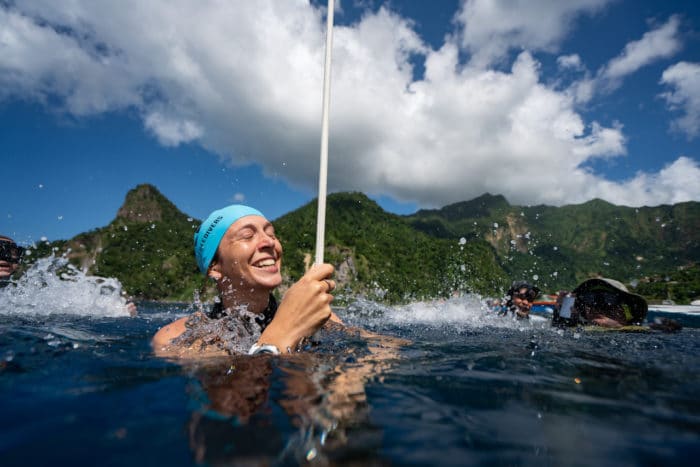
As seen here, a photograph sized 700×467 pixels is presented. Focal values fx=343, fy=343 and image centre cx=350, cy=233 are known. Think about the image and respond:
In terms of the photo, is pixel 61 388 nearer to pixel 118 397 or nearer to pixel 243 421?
pixel 118 397

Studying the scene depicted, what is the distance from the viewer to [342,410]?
159cm

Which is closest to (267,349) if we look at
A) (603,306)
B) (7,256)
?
(603,306)

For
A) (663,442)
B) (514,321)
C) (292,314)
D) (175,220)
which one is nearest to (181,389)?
(292,314)

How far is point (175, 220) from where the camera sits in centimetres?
12562

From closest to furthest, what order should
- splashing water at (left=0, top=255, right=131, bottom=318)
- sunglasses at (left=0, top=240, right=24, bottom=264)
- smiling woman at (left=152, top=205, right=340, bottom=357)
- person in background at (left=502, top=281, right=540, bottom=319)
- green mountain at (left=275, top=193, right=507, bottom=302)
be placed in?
smiling woman at (left=152, top=205, right=340, bottom=357) < sunglasses at (left=0, top=240, right=24, bottom=264) < splashing water at (left=0, top=255, right=131, bottom=318) < person in background at (left=502, top=281, right=540, bottom=319) < green mountain at (left=275, top=193, right=507, bottom=302)

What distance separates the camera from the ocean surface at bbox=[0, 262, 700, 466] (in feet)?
3.97

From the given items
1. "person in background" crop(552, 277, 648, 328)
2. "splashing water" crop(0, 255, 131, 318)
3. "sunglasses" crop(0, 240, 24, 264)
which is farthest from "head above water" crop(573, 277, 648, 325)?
"sunglasses" crop(0, 240, 24, 264)

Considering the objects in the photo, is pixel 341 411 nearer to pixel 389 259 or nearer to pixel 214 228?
pixel 214 228

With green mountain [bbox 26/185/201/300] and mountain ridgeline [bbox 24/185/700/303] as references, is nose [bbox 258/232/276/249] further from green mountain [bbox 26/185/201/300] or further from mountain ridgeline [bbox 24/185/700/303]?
green mountain [bbox 26/185/201/300]

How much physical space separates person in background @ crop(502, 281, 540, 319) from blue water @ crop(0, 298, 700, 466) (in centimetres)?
646

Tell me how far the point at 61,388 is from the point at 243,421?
1.34 meters

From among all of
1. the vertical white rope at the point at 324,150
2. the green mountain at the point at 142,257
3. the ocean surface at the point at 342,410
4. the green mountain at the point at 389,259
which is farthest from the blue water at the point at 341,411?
the green mountain at the point at 142,257

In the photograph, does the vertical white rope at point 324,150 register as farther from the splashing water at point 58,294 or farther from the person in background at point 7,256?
the person in background at point 7,256

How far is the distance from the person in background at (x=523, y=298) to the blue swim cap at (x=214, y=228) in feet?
26.0
